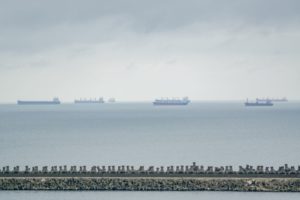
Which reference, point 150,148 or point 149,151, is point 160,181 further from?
point 150,148

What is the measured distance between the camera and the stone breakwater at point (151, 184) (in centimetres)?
5419

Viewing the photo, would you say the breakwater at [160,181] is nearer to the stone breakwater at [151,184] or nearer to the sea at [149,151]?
the stone breakwater at [151,184]

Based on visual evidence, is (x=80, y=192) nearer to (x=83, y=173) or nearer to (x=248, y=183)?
(x=83, y=173)

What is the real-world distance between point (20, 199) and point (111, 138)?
3141 inches

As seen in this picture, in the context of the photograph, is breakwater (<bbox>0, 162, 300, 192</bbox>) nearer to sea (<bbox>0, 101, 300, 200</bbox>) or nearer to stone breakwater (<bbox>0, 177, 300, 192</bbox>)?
stone breakwater (<bbox>0, 177, 300, 192</bbox>)

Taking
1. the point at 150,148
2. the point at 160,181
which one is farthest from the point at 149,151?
the point at 160,181

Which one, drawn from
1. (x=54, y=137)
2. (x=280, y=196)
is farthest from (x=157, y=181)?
(x=54, y=137)

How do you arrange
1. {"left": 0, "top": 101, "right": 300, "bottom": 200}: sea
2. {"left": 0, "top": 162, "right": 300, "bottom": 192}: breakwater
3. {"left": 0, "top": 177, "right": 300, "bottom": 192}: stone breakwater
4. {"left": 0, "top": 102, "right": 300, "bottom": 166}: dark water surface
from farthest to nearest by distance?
{"left": 0, "top": 102, "right": 300, "bottom": 166}: dark water surface, {"left": 0, "top": 162, "right": 300, "bottom": 192}: breakwater, {"left": 0, "top": 177, "right": 300, "bottom": 192}: stone breakwater, {"left": 0, "top": 101, "right": 300, "bottom": 200}: sea

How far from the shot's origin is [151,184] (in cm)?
5547

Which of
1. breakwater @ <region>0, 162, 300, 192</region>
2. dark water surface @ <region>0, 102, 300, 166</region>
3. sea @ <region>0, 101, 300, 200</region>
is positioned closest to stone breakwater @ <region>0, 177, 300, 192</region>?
breakwater @ <region>0, 162, 300, 192</region>

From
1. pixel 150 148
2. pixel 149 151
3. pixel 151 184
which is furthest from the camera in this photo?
pixel 150 148

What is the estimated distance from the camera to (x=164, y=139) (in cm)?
12794

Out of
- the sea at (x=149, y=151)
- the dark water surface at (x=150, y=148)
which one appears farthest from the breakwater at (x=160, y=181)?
the dark water surface at (x=150, y=148)

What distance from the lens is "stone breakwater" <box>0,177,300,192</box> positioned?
54188 mm
